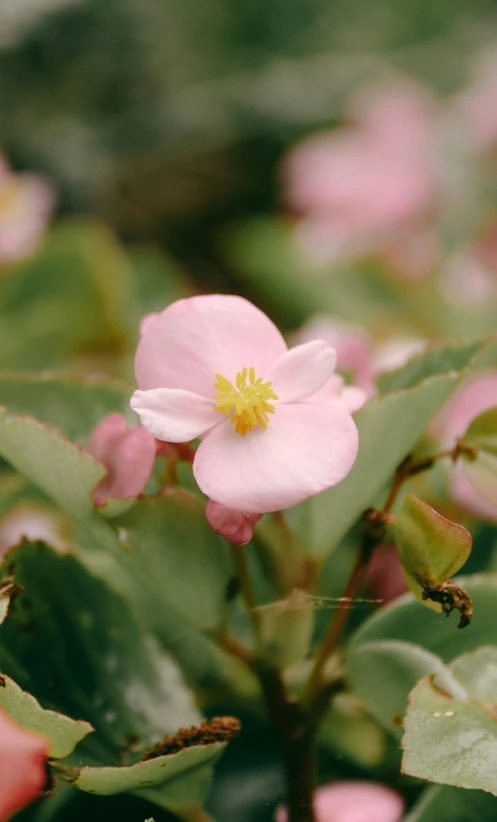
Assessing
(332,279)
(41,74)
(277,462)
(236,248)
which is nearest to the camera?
(277,462)

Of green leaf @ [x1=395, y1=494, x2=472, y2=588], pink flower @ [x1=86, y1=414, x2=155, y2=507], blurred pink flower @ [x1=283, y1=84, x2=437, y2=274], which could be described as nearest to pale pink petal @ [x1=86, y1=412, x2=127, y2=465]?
pink flower @ [x1=86, y1=414, x2=155, y2=507]

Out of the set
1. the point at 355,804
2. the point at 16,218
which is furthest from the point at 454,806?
the point at 16,218

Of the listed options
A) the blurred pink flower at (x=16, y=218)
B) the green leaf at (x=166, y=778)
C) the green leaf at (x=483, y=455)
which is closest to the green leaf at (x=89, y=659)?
the green leaf at (x=166, y=778)

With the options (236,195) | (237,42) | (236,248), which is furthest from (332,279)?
(237,42)

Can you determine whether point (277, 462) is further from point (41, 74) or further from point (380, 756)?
point (41, 74)

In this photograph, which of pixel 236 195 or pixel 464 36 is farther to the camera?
pixel 464 36

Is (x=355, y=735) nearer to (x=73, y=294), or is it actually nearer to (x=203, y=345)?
(x=203, y=345)

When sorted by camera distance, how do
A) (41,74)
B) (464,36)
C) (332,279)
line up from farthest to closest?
(464,36) < (41,74) < (332,279)

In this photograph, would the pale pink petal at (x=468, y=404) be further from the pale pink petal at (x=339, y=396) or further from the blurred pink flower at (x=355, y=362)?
the pale pink petal at (x=339, y=396)

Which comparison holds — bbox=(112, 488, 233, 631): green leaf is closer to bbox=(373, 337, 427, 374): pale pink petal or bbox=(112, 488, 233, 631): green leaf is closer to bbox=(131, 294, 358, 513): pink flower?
bbox=(131, 294, 358, 513): pink flower
